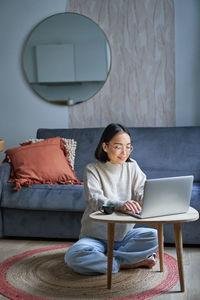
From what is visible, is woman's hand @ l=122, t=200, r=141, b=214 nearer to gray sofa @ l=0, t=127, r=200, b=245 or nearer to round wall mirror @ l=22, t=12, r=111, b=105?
gray sofa @ l=0, t=127, r=200, b=245

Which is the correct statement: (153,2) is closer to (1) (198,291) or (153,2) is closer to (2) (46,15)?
(2) (46,15)

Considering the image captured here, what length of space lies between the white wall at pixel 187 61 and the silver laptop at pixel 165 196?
2079 mm

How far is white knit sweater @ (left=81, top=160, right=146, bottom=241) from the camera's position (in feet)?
8.31

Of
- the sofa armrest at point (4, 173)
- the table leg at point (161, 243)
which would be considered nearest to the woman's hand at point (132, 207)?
the table leg at point (161, 243)

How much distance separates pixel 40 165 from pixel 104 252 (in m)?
1.15

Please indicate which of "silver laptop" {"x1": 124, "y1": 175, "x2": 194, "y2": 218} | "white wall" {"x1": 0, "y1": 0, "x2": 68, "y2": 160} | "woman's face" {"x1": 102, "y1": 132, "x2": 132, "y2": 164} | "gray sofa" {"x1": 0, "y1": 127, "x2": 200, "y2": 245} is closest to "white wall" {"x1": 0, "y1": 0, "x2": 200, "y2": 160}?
"white wall" {"x1": 0, "y1": 0, "x2": 68, "y2": 160}

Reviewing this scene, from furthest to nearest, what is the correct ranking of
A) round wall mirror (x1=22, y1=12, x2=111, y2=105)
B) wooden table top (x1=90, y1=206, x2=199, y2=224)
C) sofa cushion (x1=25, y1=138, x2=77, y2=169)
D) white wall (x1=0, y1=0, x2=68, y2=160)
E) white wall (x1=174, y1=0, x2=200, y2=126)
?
1. white wall (x1=0, y1=0, x2=68, y2=160)
2. round wall mirror (x1=22, y1=12, x2=111, y2=105)
3. white wall (x1=174, y1=0, x2=200, y2=126)
4. sofa cushion (x1=25, y1=138, x2=77, y2=169)
5. wooden table top (x1=90, y1=206, x2=199, y2=224)

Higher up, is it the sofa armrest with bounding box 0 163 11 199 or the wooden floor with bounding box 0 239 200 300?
the sofa armrest with bounding box 0 163 11 199

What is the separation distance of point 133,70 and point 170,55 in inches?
14.0

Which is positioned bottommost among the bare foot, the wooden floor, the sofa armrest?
the wooden floor

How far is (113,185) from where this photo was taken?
256 centimetres

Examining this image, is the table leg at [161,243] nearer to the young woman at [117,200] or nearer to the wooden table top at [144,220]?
the young woman at [117,200]

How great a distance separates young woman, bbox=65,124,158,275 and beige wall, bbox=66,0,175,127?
169 cm

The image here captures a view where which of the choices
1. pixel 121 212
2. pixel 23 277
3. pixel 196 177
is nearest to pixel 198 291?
pixel 121 212
